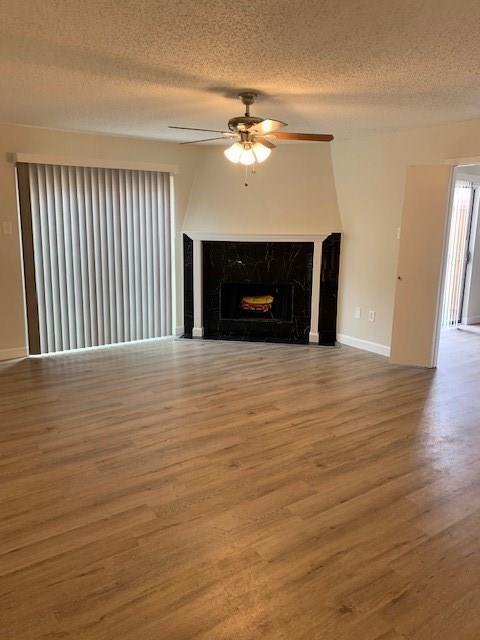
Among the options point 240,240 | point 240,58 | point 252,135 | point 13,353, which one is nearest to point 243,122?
point 252,135

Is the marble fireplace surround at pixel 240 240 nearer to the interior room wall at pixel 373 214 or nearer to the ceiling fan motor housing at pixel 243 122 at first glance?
the interior room wall at pixel 373 214

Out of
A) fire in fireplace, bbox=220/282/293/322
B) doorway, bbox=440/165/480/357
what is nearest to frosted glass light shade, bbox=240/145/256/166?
fire in fireplace, bbox=220/282/293/322

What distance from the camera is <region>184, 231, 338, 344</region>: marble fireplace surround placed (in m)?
5.57

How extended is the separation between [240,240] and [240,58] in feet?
10.4

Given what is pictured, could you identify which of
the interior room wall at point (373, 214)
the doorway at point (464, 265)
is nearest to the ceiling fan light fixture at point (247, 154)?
the interior room wall at point (373, 214)

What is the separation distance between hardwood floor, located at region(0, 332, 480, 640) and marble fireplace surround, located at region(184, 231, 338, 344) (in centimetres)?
142

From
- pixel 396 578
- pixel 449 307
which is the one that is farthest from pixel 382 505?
pixel 449 307

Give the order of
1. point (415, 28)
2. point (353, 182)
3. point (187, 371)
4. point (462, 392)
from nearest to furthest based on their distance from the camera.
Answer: point (415, 28) → point (462, 392) → point (187, 371) → point (353, 182)

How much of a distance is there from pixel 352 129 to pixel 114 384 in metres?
3.34

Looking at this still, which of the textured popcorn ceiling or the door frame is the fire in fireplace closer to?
the door frame

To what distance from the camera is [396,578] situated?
6.63ft

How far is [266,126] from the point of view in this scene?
3.19 meters

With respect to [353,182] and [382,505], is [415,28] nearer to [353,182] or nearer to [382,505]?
[382,505]

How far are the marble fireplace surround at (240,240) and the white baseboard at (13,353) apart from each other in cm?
195
